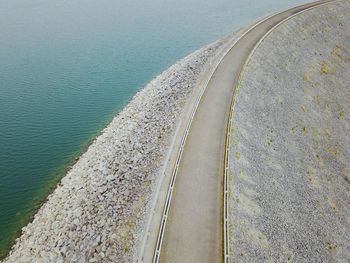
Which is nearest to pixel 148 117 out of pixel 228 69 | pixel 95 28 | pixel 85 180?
pixel 85 180

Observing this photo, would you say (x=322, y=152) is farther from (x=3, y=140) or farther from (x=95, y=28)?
(x=95, y=28)

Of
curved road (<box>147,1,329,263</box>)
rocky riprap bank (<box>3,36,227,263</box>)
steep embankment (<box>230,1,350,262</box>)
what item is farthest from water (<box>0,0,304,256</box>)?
steep embankment (<box>230,1,350,262</box>)

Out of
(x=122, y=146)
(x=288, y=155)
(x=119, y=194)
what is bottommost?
(x=288, y=155)

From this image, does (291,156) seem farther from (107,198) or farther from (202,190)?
(107,198)

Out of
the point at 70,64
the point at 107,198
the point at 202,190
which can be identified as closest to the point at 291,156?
the point at 202,190

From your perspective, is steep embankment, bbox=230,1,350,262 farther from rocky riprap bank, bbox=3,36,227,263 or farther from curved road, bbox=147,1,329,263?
rocky riprap bank, bbox=3,36,227,263

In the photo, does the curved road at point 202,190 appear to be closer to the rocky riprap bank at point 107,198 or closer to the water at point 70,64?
the rocky riprap bank at point 107,198
